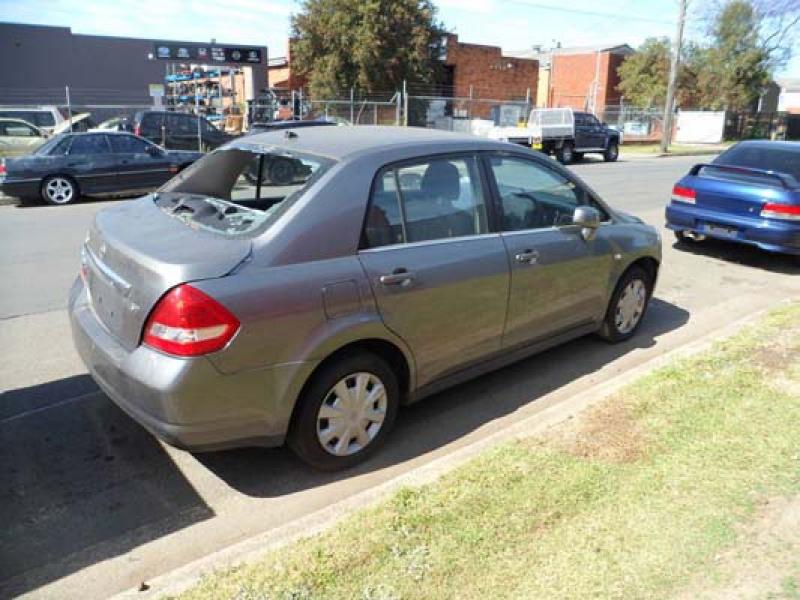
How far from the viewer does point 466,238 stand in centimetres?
395

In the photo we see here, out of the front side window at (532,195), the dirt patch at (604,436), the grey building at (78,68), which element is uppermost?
the grey building at (78,68)

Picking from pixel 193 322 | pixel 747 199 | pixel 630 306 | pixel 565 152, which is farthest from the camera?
pixel 565 152

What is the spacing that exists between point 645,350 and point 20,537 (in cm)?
446

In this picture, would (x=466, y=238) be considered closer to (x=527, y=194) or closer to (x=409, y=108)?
(x=527, y=194)

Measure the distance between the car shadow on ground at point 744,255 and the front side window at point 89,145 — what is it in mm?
10735

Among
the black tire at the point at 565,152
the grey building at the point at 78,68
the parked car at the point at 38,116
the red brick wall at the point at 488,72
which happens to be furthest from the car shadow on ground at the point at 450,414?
the red brick wall at the point at 488,72

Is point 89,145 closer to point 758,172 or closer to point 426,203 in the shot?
point 426,203

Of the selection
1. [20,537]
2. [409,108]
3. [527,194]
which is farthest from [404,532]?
[409,108]

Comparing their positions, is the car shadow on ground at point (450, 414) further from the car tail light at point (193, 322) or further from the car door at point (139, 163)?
the car door at point (139, 163)

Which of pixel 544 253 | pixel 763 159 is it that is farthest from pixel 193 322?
pixel 763 159

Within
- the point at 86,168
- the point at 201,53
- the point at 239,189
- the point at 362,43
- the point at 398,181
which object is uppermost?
the point at 362,43

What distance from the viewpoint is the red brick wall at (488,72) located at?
45219 mm

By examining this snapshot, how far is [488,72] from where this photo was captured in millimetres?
47438

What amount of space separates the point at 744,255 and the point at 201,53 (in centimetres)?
3316
